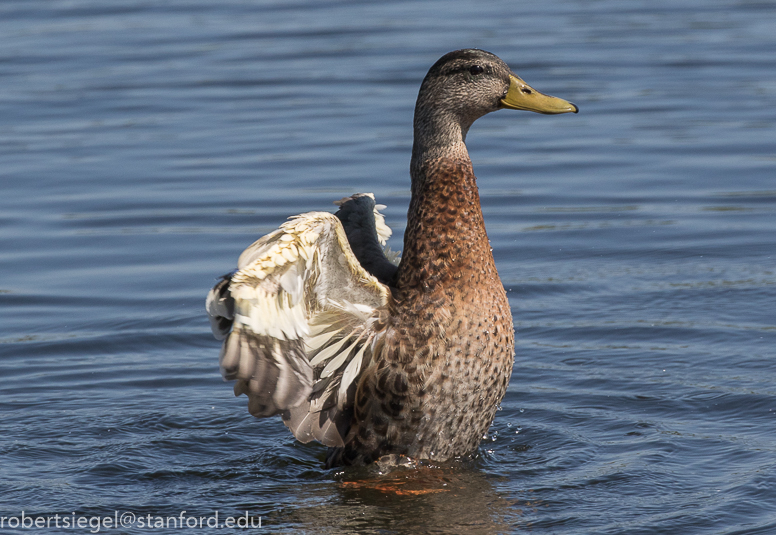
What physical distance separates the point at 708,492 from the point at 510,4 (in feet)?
46.4

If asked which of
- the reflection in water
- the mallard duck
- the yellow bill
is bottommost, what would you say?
the reflection in water

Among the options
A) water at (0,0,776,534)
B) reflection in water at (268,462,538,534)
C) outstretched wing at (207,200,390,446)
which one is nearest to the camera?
outstretched wing at (207,200,390,446)

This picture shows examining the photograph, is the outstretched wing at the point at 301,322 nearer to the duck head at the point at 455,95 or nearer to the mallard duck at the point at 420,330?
the mallard duck at the point at 420,330

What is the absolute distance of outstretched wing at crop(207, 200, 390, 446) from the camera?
493cm

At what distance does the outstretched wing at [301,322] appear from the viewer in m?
4.93

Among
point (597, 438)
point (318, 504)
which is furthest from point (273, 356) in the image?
point (597, 438)

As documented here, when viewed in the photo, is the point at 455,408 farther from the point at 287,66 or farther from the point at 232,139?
the point at 287,66

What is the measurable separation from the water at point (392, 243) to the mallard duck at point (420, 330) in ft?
1.02

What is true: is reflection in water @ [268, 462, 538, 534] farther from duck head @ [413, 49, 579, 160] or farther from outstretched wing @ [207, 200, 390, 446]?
duck head @ [413, 49, 579, 160]

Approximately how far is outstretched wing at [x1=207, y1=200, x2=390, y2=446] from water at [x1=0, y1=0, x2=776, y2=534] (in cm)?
47

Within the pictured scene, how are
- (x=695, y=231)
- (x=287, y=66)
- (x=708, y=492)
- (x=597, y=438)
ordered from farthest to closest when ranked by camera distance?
(x=287, y=66) < (x=695, y=231) < (x=597, y=438) < (x=708, y=492)

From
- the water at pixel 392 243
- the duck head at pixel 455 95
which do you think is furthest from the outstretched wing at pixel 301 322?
the duck head at pixel 455 95

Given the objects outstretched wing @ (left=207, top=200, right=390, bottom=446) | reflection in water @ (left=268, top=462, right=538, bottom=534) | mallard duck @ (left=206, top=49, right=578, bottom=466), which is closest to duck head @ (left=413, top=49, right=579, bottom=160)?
mallard duck @ (left=206, top=49, right=578, bottom=466)

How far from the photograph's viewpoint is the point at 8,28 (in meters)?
17.3
